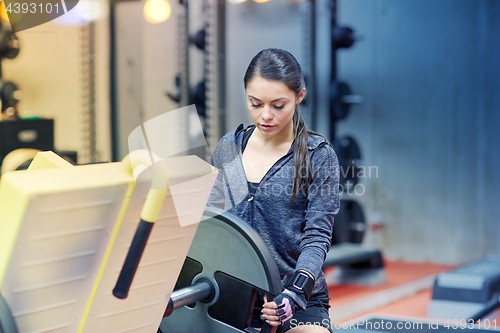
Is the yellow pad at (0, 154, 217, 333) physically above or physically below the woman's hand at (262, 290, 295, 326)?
above

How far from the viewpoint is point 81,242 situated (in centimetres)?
69

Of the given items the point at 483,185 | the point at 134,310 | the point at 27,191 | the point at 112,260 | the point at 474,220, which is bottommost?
the point at 474,220

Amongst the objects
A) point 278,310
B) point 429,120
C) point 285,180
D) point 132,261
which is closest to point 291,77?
point 285,180

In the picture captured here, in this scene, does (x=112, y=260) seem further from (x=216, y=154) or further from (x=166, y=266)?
(x=216, y=154)

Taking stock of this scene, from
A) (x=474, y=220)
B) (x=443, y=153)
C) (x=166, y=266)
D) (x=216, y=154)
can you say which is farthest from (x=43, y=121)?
(x=474, y=220)

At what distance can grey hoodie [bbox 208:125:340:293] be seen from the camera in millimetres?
1275

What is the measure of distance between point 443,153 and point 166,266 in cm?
483

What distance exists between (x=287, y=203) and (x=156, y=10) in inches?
112

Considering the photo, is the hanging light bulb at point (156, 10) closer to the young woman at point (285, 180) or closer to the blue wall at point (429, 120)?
the blue wall at point (429, 120)

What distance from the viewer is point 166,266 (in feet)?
2.67

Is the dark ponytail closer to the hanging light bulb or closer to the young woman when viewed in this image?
the young woman

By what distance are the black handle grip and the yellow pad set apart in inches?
0.5

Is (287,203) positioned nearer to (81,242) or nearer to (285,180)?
(285,180)

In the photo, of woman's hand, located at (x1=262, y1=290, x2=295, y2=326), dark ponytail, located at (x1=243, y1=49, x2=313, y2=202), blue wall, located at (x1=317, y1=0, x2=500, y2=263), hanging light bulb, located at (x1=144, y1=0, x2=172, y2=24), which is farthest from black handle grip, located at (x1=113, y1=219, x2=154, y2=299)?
blue wall, located at (x1=317, y1=0, x2=500, y2=263)
